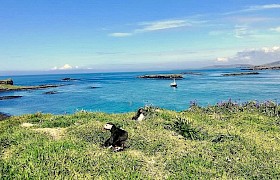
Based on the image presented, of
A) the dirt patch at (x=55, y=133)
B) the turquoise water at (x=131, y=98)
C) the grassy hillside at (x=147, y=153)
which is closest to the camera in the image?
the grassy hillside at (x=147, y=153)

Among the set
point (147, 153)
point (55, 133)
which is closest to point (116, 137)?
point (147, 153)

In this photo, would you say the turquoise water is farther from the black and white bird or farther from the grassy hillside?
the black and white bird

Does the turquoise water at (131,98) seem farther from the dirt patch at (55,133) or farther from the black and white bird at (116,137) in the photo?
the black and white bird at (116,137)

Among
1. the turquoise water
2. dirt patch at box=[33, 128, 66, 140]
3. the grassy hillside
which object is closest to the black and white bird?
the grassy hillside

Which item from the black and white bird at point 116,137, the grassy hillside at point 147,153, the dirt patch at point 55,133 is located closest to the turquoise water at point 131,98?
the dirt patch at point 55,133

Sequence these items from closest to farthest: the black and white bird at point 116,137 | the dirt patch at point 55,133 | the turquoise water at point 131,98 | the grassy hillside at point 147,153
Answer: the grassy hillside at point 147,153 → the black and white bird at point 116,137 → the dirt patch at point 55,133 → the turquoise water at point 131,98

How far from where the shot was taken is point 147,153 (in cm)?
1271

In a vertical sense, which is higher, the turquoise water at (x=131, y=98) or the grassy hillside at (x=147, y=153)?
the grassy hillside at (x=147, y=153)

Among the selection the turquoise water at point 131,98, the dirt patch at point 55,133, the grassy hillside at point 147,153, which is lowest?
the turquoise water at point 131,98

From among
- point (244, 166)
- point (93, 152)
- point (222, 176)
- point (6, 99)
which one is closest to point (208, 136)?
point (244, 166)

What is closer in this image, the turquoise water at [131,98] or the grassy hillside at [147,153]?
the grassy hillside at [147,153]

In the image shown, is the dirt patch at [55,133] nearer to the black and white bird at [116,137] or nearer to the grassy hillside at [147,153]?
the grassy hillside at [147,153]

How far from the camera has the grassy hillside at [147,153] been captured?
10547 millimetres

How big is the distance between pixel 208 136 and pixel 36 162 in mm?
8701
